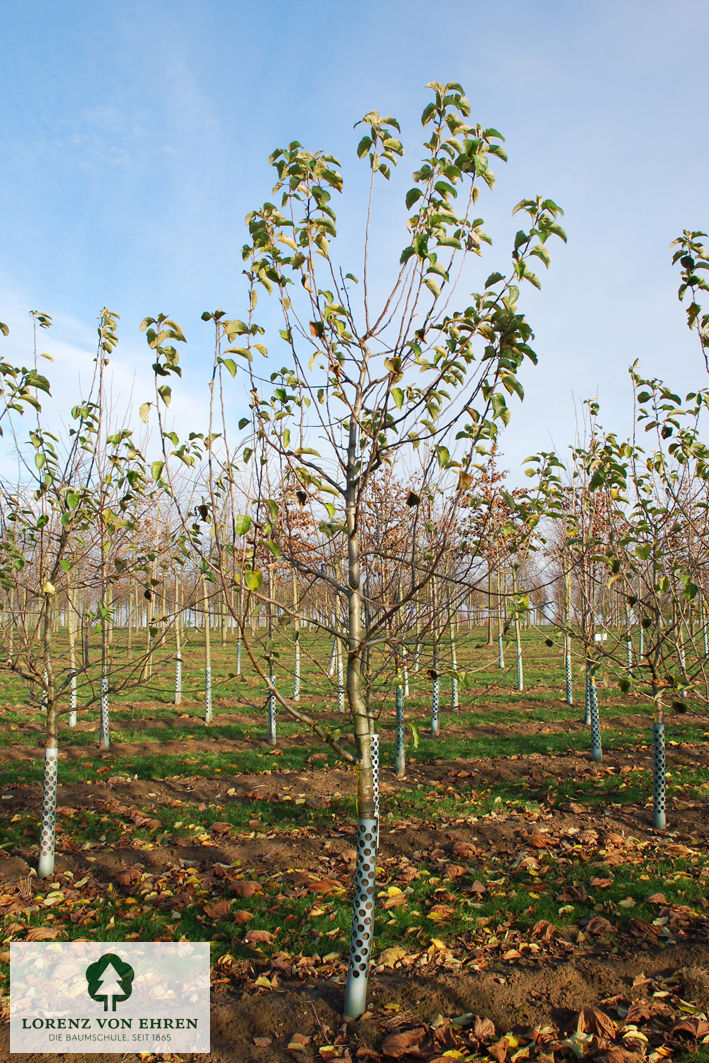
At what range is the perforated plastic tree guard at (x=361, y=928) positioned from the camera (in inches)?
142

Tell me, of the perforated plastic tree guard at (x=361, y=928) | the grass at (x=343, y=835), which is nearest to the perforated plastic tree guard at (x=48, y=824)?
the grass at (x=343, y=835)

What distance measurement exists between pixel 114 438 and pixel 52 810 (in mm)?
3494

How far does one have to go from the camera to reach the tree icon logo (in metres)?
4.04

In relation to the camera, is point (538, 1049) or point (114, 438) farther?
point (114, 438)

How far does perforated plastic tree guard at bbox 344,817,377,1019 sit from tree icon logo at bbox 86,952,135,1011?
1543 millimetres

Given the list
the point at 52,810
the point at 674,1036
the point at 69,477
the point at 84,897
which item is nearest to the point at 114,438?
the point at 69,477

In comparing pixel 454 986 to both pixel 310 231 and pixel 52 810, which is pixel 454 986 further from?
pixel 310 231

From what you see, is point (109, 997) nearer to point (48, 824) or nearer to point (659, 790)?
point (48, 824)

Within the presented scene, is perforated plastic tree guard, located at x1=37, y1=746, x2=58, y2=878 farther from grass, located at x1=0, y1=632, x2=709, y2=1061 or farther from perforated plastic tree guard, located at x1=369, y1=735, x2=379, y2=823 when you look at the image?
perforated plastic tree guard, located at x1=369, y1=735, x2=379, y2=823

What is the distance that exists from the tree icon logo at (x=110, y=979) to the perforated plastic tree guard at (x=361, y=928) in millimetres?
1543

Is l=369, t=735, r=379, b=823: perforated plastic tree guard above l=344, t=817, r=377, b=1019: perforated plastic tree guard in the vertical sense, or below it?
above

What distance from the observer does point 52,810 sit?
5.79 metres

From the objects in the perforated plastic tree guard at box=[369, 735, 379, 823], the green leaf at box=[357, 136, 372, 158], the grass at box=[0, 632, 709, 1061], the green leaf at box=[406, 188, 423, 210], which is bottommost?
the grass at box=[0, 632, 709, 1061]

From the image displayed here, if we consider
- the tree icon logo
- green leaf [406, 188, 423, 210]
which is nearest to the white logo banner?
the tree icon logo
